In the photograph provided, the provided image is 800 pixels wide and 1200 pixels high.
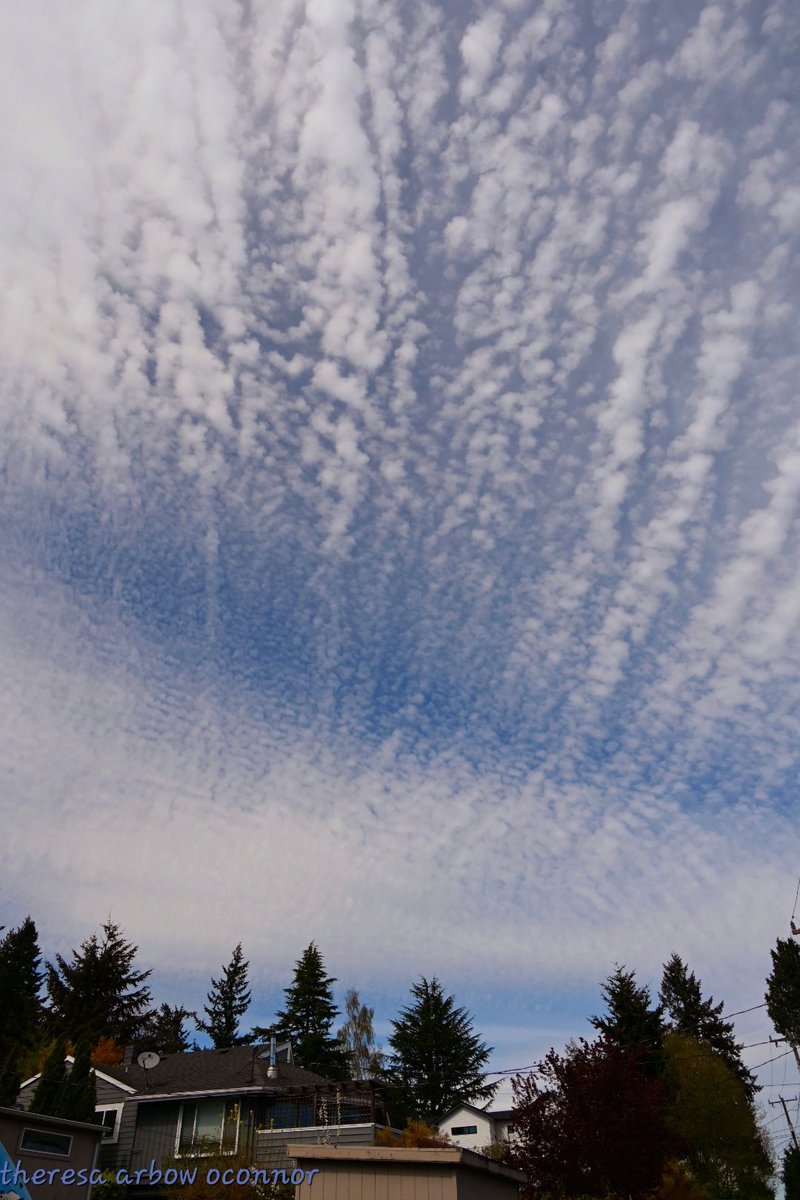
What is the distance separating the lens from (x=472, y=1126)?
5203cm

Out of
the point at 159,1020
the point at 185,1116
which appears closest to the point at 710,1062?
the point at 185,1116

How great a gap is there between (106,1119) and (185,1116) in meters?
3.83

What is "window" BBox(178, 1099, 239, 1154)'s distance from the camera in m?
30.7

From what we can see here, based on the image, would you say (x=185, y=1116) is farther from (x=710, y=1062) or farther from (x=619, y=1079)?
(x=710, y=1062)

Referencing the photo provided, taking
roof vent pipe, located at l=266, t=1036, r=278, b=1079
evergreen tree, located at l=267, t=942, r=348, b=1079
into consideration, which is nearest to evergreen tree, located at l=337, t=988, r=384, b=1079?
evergreen tree, located at l=267, t=942, r=348, b=1079

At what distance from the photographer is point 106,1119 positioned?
110ft

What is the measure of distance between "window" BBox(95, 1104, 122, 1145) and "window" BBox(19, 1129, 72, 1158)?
8240 mm

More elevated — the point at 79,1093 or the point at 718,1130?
the point at 79,1093

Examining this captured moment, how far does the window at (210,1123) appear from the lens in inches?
1209

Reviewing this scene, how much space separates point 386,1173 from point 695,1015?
64.0 metres

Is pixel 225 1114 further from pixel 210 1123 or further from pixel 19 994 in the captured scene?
pixel 19 994

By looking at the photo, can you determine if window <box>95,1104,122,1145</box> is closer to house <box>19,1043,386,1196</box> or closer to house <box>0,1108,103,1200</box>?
house <box>19,1043,386,1196</box>

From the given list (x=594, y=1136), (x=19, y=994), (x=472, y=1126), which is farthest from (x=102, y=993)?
(x=594, y=1136)

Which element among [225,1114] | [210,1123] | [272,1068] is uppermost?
[272,1068]
